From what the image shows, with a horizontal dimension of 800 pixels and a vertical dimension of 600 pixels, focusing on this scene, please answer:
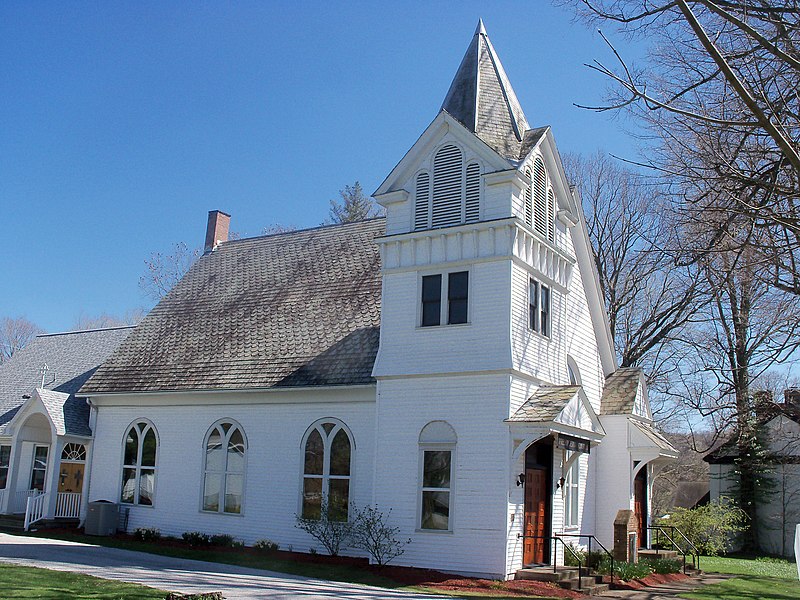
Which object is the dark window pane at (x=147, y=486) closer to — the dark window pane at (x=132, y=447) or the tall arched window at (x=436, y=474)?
the dark window pane at (x=132, y=447)

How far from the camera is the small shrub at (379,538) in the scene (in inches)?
767

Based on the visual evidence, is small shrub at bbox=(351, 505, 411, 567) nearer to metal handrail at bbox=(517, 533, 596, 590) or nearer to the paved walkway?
metal handrail at bbox=(517, 533, 596, 590)

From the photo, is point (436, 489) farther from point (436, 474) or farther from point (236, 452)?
point (236, 452)

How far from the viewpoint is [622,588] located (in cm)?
1933

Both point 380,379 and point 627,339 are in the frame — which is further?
point 627,339

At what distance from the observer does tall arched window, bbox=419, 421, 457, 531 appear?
19328 mm

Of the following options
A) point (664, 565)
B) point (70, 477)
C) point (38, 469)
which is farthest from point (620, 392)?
point (38, 469)

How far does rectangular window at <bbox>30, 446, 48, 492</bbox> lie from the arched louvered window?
18028mm

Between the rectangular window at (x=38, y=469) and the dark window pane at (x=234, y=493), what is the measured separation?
7.69 metres

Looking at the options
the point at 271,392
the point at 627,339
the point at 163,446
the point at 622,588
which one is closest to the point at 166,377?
the point at 163,446

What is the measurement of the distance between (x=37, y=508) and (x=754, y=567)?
2331cm

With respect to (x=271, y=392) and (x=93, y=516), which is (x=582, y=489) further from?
(x=93, y=516)

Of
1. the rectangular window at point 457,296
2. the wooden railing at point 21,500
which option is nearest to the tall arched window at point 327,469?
the rectangular window at point 457,296

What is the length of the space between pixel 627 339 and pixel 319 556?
73.4ft
